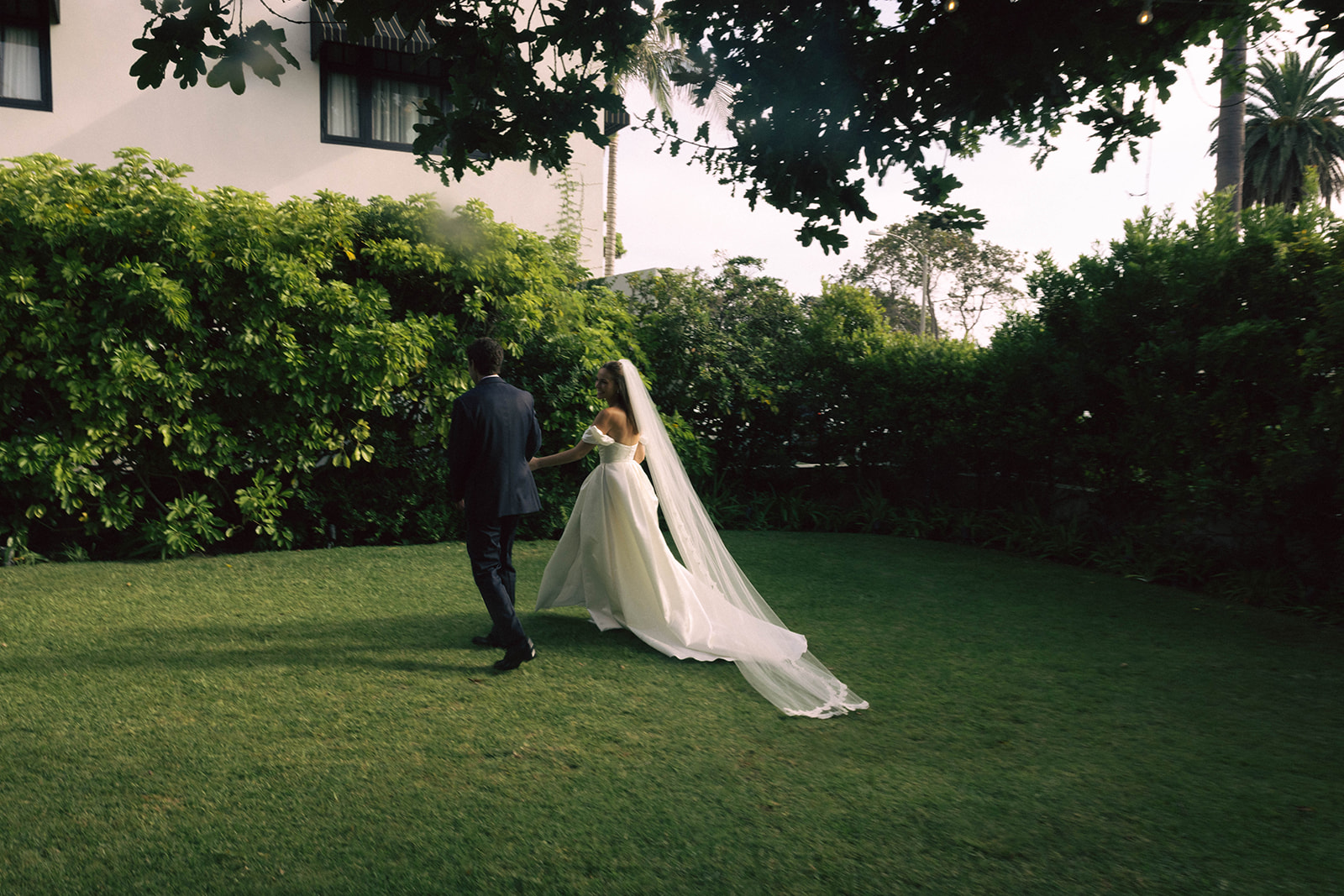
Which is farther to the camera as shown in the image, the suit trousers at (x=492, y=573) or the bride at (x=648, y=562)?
the bride at (x=648, y=562)

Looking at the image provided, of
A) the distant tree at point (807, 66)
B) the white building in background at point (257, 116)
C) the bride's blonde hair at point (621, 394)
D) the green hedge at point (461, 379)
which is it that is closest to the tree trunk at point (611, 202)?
the white building in background at point (257, 116)

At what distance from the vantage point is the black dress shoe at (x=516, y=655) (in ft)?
18.3

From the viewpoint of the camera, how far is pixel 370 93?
1512 centimetres

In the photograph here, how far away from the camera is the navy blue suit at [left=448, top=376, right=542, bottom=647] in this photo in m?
5.62

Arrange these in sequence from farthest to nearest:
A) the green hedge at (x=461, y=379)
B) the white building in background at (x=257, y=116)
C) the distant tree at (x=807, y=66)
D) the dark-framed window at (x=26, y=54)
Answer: the white building in background at (x=257, y=116) → the dark-framed window at (x=26, y=54) → the green hedge at (x=461, y=379) → the distant tree at (x=807, y=66)

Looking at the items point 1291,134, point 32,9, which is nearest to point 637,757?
point 32,9

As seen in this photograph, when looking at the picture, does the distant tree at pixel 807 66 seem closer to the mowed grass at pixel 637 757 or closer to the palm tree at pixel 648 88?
the mowed grass at pixel 637 757

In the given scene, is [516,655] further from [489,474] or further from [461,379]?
[461,379]

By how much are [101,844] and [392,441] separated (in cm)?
708

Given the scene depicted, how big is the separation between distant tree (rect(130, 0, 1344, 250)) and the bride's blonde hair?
3.11 meters

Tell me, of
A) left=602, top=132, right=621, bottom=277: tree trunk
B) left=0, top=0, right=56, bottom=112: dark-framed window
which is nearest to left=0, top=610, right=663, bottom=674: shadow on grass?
left=0, top=0, right=56, bottom=112: dark-framed window

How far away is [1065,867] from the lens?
10.9 ft

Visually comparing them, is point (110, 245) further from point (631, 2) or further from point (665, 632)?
point (631, 2)

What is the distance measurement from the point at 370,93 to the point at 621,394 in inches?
443
